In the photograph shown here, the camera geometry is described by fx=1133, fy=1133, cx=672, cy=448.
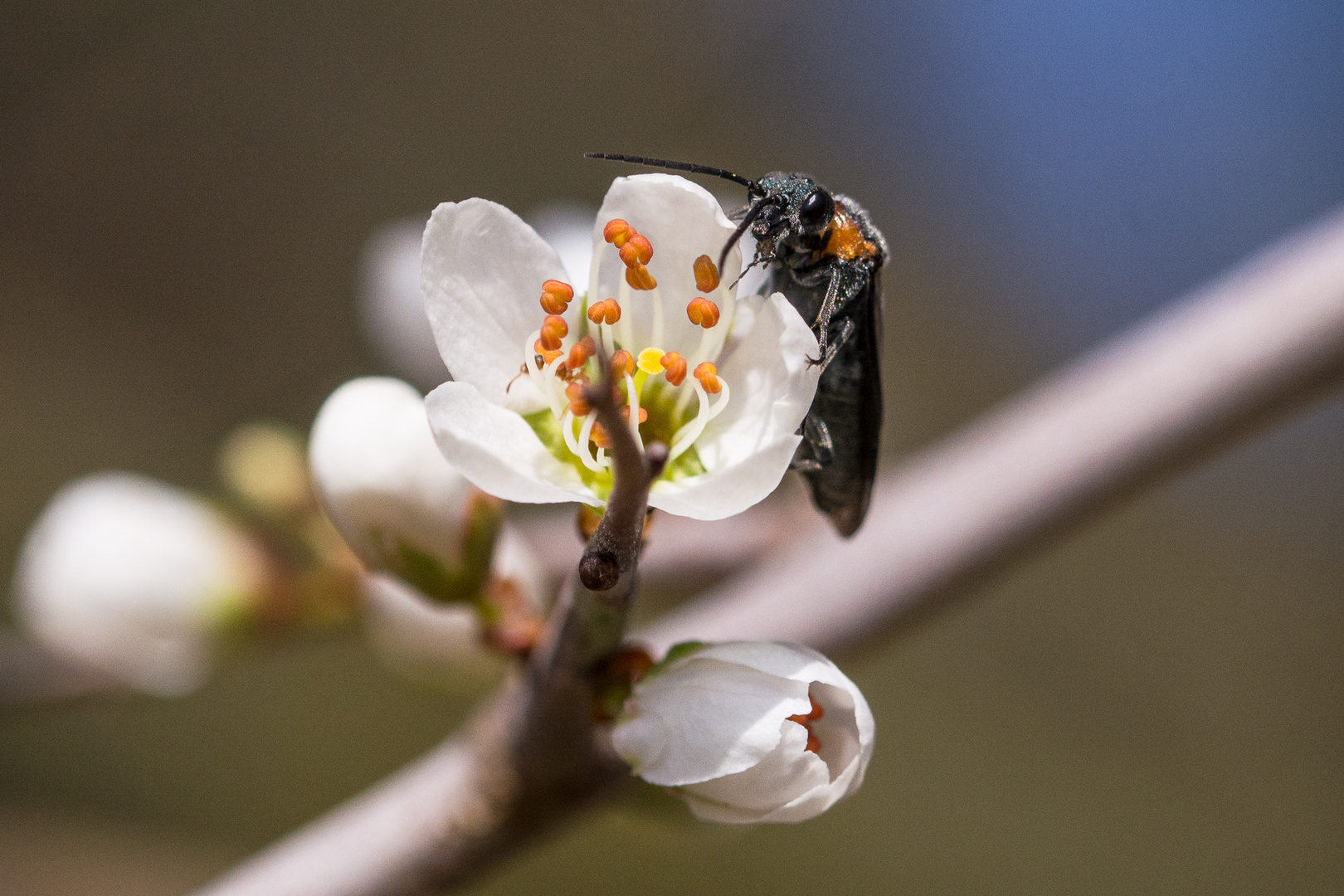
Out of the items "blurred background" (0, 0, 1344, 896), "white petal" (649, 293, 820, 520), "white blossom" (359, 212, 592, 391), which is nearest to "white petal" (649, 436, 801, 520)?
"white petal" (649, 293, 820, 520)

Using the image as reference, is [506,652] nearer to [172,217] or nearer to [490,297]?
[490,297]

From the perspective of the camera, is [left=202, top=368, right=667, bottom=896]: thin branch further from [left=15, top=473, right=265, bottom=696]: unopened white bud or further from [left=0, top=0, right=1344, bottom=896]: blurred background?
[left=0, top=0, right=1344, bottom=896]: blurred background

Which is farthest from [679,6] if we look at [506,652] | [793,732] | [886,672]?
[793,732]

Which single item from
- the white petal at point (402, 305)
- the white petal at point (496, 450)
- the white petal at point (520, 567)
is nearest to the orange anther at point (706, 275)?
the white petal at point (496, 450)

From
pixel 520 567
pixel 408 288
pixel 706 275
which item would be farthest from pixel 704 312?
pixel 408 288

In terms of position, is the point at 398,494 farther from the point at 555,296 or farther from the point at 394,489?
the point at 555,296

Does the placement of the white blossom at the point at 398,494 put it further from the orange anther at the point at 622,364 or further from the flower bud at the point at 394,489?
the orange anther at the point at 622,364
